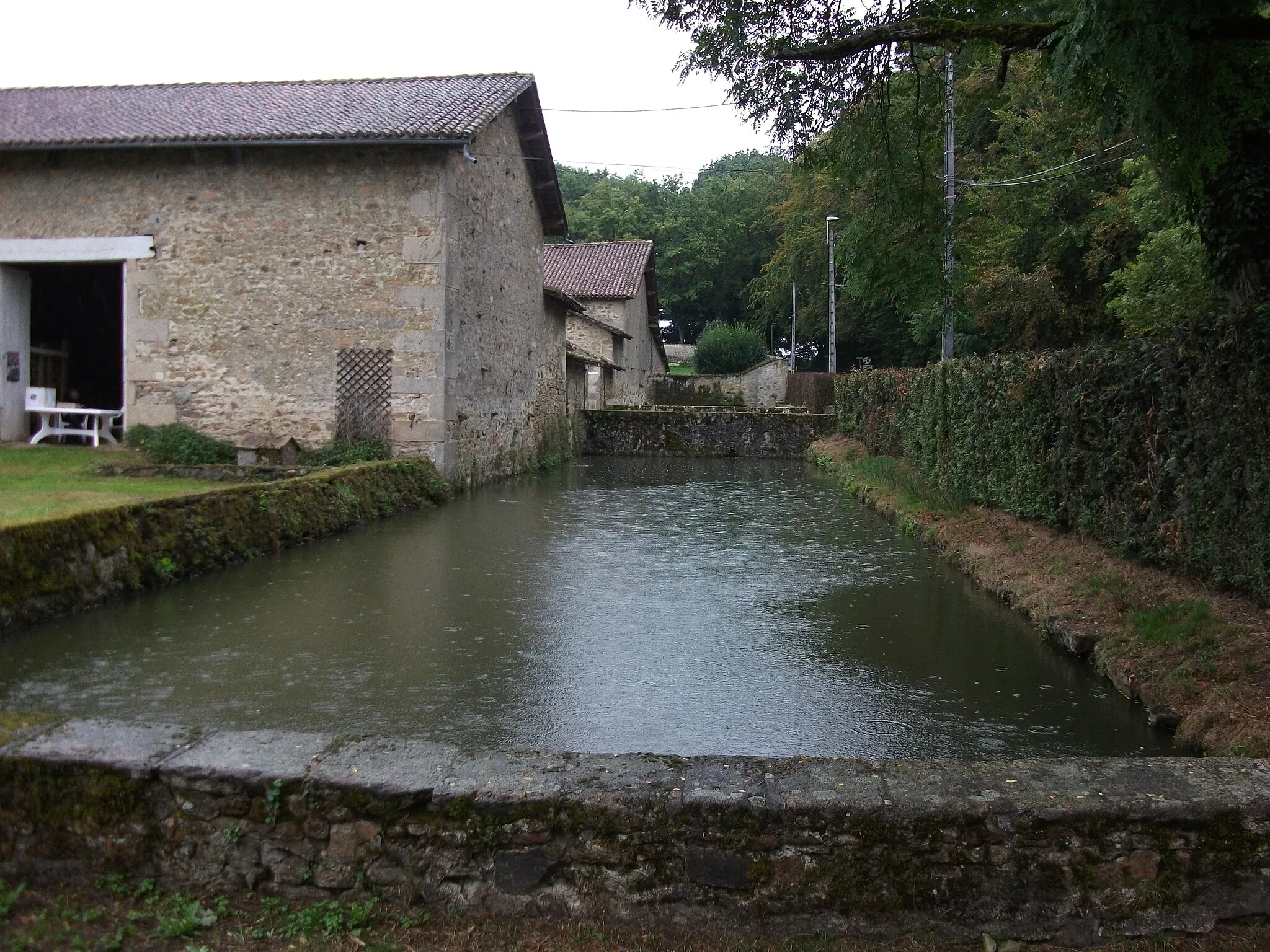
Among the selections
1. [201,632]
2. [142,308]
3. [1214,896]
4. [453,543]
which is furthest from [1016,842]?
[142,308]

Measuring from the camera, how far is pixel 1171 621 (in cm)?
612

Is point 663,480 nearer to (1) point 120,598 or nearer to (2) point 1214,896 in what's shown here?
(1) point 120,598

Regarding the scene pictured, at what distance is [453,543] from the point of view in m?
10.9

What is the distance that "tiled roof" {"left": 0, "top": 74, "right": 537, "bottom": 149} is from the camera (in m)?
14.6

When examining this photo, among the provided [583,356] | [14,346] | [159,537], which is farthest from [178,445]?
[583,356]

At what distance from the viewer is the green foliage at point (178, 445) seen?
15.3 m

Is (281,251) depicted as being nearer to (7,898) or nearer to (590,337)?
(7,898)

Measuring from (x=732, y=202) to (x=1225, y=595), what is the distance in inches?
2371

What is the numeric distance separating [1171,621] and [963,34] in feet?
12.1

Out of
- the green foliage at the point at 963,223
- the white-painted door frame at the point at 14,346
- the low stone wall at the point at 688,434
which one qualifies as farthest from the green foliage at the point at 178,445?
the low stone wall at the point at 688,434

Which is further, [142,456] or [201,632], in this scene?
[142,456]

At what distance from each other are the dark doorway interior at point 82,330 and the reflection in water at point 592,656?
11427 millimetres

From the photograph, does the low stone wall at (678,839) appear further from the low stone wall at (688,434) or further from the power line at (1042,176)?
the low stone wall at (688,434)

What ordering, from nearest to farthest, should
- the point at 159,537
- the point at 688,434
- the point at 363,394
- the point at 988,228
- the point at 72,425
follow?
the point at 159,537 < the point at 988,228 < the point at 363,394 < the point at 72,425 < the point at 688,434
